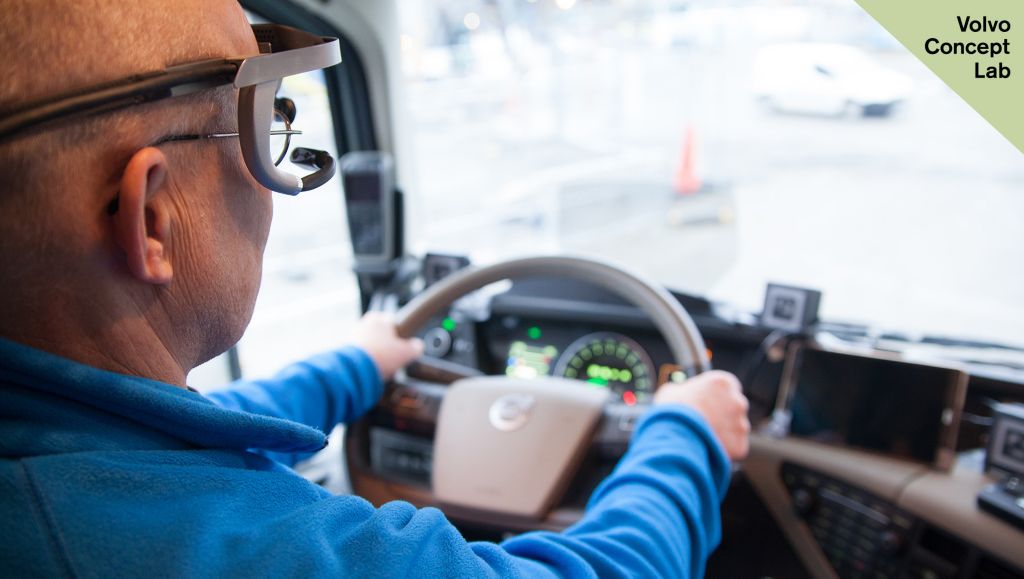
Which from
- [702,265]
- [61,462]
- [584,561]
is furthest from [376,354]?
[702,265]

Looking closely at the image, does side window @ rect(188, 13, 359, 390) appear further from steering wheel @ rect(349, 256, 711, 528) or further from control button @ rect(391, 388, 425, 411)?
steering wheel @ rect(349, 256, 711, 528)

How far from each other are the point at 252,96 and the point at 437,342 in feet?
4.93

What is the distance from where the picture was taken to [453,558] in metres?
0.73

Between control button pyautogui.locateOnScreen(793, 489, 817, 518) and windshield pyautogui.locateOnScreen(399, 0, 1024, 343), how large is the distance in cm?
48

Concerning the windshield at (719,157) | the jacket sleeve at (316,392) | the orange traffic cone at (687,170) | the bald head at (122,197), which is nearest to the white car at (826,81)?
the windshield at (719,157)

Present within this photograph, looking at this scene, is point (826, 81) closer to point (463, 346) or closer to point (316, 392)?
point (463, 346)

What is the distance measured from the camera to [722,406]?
1144 mm

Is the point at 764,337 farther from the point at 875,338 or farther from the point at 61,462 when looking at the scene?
the point at 61,462

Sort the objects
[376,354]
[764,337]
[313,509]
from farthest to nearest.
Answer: [764,337] → [376,354] → [313,509]

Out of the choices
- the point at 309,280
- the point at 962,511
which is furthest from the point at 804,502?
the point at 309,280

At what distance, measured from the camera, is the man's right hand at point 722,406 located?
3.73 ft

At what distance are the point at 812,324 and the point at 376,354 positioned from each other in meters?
1.00

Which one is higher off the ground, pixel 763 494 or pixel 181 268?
pixel 181 268

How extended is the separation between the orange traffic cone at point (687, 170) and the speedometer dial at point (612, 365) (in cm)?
119
